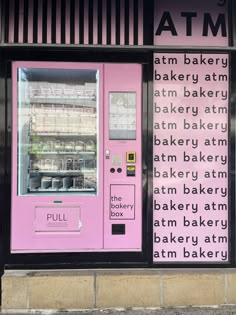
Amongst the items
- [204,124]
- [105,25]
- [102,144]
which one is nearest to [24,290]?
[102,144]

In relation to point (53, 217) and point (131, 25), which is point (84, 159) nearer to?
point (53, 217)

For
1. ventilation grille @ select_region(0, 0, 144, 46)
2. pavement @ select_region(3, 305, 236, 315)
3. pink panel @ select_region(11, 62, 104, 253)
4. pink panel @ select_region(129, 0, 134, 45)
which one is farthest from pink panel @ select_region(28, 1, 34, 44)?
pavement @ select_region(3, 305, 236, 315)

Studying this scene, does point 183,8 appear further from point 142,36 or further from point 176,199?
point 176,199

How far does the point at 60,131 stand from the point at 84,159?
1.32ft

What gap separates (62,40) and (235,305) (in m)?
3.30

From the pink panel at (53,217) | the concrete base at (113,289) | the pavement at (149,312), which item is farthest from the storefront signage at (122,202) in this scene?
the pavement at (149,312)

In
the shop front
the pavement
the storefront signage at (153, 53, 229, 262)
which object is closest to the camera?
the pavement

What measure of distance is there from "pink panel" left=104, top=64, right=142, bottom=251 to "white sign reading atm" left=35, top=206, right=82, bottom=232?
321 mm

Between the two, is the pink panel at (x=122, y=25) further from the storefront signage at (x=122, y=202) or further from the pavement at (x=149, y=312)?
the pavement at (x=149, y=312)

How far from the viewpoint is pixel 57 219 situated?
15.1ft

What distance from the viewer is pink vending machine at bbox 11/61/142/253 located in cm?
457

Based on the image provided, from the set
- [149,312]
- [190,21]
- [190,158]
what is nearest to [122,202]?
[190,158]

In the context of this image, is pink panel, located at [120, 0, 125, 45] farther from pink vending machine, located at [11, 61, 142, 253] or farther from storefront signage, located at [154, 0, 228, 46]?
storefront signage, located at [154, 0, 228, 46]

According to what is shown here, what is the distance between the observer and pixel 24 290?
4.36 m
